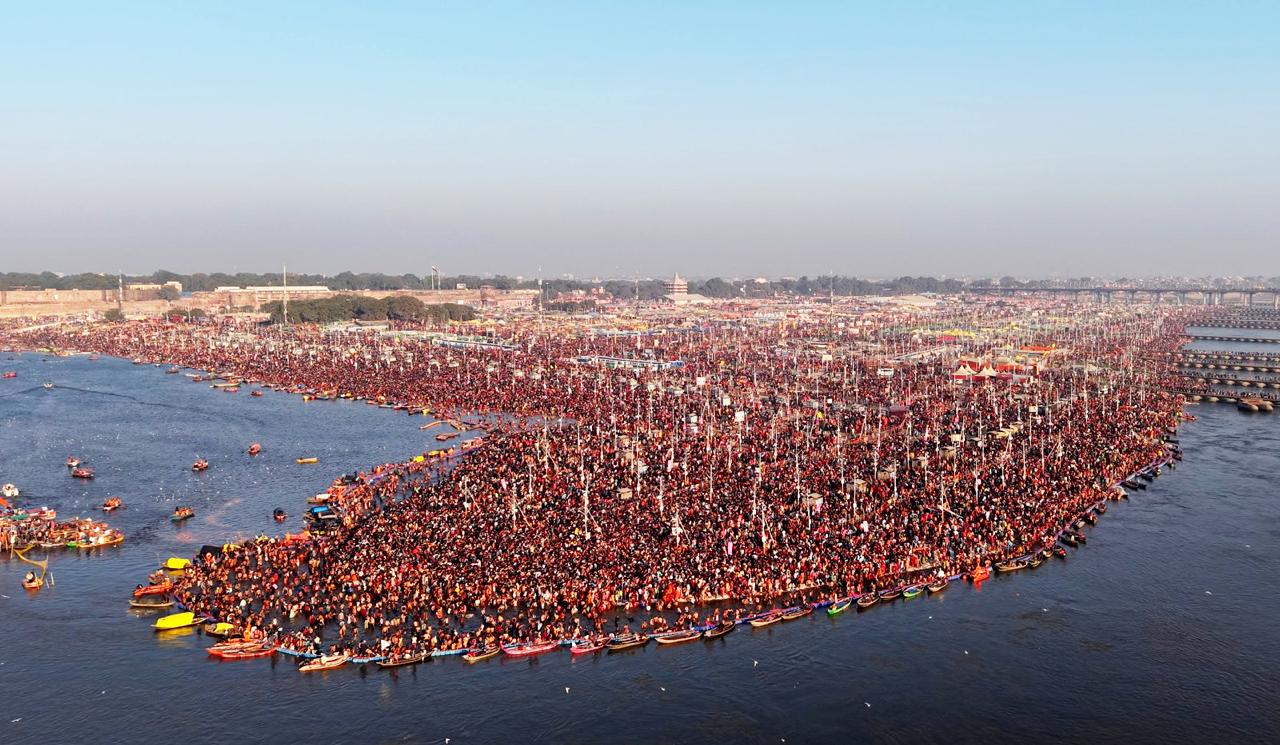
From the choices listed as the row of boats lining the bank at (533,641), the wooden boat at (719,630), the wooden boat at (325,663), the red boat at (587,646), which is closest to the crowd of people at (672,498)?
the row of boats lining the bank at (533,641)

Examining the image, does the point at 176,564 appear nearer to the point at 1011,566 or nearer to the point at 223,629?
the point at 223,629

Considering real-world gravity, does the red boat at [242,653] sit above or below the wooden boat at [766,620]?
below

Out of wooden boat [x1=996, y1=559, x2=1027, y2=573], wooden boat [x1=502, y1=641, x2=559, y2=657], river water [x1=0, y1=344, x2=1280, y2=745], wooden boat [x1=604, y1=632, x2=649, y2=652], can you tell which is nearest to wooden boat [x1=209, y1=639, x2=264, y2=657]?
river water [x1=0, y1=344, x2=1280, y2=745]

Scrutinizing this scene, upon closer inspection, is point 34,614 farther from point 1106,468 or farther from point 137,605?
point 1106,468

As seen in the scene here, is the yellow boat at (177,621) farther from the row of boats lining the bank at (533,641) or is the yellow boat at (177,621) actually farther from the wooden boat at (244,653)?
the wooden boat at (244,653)

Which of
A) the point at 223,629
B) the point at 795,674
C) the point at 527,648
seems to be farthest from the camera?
the point at 223,629

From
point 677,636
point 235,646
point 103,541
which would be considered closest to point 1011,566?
point 677,636
